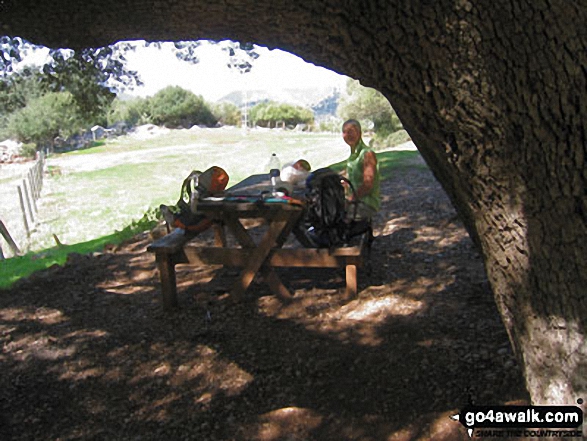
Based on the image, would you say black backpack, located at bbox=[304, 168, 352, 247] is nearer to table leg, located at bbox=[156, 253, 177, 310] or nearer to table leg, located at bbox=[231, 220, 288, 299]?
table leg, located at bbox=[231, 220, 288, 299]

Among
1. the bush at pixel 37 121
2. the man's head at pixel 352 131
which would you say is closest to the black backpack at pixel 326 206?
the man's head at pixel 352 131

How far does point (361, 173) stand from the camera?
211 inches

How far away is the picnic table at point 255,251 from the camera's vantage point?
4.88m

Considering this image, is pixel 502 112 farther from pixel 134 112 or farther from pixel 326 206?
Result: pixel 134 112

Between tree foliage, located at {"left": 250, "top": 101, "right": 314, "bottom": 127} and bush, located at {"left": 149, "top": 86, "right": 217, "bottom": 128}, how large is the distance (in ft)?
22.8

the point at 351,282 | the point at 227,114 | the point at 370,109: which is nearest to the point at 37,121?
the point at 227,114

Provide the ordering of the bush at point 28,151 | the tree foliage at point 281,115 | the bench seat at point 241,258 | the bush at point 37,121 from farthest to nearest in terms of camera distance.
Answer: the tree foliage at point 281,115 < the bush at point 37,121 < the bush at point 28,151 < the bench seat at point 241,258

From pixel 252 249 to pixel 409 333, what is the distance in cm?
166

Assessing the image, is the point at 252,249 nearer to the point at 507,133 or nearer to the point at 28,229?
the point at 507,133

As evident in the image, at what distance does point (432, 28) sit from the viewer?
83.5 inches

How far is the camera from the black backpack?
482 centimetres

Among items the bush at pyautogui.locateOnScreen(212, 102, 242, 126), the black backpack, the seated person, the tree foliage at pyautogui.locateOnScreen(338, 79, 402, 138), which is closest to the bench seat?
the black backpack

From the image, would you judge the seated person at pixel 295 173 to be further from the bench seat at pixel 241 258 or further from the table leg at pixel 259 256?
the bench seat at pixel 241 258

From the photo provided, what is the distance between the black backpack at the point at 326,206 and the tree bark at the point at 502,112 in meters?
2.21
